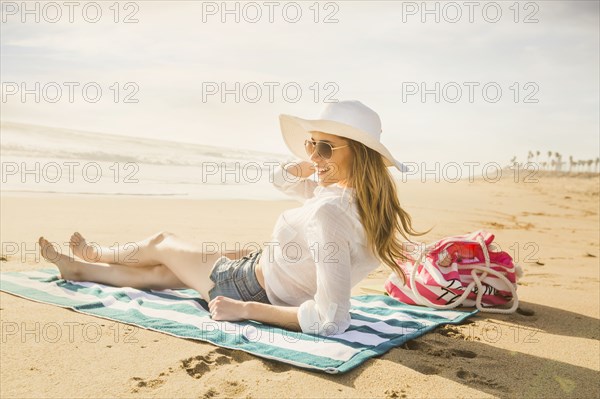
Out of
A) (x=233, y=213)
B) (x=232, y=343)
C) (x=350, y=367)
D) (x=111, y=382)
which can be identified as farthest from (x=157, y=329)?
(x=233, y=213)

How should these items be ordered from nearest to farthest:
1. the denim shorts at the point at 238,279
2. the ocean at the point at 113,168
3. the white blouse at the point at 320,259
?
the white blouse at the point at 320,259, the denim shorts at the point at 238,279, the ocean at the point at 113,168

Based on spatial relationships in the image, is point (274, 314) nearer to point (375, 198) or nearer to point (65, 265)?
point (375, 198)

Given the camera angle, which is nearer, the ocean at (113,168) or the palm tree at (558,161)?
the ocean at (113,168)

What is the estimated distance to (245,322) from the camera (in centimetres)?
385

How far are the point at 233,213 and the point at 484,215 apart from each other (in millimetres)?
6382

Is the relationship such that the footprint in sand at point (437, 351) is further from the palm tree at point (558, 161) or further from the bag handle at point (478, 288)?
the palm tree at point (558, 161)

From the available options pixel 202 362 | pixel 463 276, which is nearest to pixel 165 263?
pixel 202 362

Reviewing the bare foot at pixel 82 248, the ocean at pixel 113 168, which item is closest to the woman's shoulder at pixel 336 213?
the bare foot at pixel 82 248

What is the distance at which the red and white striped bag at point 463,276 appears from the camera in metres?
4.71

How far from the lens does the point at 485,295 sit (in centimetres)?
478

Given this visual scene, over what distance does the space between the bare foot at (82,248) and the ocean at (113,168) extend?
A: 6504mm

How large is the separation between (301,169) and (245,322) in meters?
1.16

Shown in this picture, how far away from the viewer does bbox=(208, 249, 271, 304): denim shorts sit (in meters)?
3.93

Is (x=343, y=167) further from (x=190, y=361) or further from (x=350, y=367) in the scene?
(x=190, y=361)
